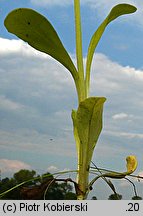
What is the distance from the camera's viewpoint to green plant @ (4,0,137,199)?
0.70 metres

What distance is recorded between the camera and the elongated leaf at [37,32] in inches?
29.0

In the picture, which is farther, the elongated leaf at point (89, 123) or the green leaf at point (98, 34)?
the green leaf at point (98, 34)

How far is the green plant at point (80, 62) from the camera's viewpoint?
2.29 feet

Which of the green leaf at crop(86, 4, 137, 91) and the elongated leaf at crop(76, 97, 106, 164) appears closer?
the elongated leaf at crop(76, 97, 106, 164)

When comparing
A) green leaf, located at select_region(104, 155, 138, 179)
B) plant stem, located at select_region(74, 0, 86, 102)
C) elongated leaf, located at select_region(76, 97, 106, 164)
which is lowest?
green leaf, located at select_region(104, 155, 138, 179)

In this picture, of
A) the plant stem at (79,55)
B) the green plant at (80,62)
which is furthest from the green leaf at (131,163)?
the plant stem at (79,55)

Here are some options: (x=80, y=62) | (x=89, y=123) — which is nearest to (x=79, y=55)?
(x=80, y=62)

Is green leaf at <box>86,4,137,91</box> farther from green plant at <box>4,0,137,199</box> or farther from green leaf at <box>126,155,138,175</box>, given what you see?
green leaf at <box>126,155,138,175</box>

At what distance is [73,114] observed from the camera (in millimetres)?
846

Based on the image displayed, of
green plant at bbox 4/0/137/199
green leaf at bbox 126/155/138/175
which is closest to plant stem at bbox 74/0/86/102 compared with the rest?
green plant at bbox 4/0/137/199

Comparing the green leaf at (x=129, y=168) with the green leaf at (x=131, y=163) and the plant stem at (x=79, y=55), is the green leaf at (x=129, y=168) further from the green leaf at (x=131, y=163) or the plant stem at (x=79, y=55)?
the plant stem at (x=79, y=55)

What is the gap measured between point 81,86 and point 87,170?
0.15 m

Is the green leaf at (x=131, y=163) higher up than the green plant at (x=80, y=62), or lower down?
lower down

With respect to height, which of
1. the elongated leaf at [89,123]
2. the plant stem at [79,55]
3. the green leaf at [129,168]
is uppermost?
the plant stem at [79,55]
